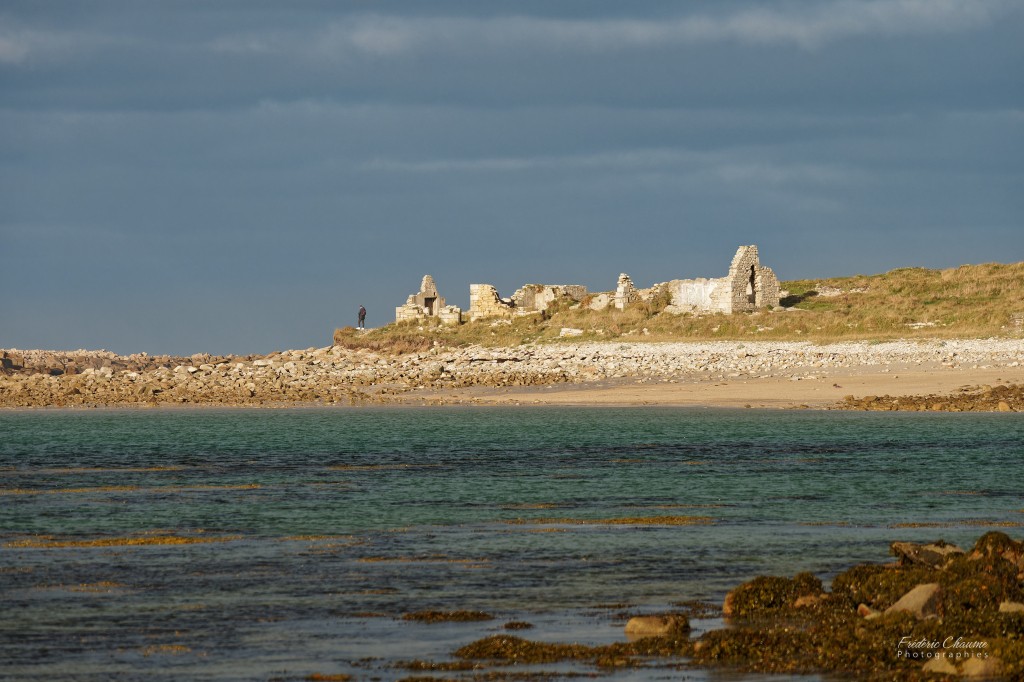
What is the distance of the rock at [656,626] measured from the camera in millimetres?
11562

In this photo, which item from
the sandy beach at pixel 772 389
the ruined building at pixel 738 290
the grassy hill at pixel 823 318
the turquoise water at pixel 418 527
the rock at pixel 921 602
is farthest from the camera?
the ruined building at pixel 738 290

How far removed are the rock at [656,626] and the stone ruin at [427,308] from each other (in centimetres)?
5614

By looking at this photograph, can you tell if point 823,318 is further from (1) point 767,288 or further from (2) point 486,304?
(2) point 486,304

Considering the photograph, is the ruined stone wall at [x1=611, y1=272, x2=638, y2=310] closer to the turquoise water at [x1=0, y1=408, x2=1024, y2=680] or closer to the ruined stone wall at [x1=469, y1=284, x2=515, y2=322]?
the ruined stone wall at [x1=469, y1=284, x2=515, y2=322]

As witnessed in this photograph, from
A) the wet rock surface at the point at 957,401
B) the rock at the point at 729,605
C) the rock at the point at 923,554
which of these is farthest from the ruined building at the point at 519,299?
the rock at the point at 729,605

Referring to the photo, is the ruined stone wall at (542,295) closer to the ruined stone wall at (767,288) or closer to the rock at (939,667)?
the ruined stone wall at (767,288)

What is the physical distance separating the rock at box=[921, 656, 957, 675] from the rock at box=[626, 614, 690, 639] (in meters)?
2.21

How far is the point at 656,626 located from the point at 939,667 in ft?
8.15

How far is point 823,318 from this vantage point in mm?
56094

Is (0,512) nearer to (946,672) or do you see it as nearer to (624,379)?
(946,672)

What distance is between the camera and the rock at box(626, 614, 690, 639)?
37.9 ft

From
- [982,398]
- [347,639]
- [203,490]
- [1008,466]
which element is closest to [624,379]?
[982,398]

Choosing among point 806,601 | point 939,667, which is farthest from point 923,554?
point 939,667

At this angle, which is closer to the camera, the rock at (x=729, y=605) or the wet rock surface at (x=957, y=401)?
the rock at (x=729, y=605)
